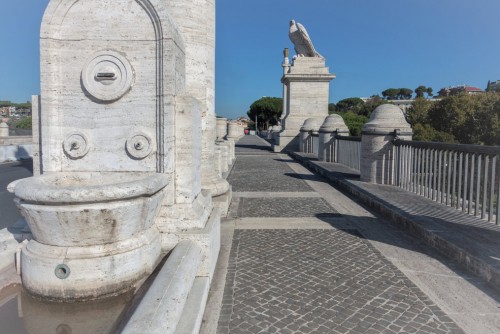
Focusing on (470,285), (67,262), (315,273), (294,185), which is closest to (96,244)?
(67,262)

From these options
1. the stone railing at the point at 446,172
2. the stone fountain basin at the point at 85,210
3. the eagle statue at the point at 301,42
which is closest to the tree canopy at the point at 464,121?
the eagle statue at the point at 301,42

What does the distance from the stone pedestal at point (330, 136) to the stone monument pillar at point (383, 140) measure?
5.16 m

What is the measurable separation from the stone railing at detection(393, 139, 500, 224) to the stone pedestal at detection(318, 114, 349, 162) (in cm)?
581

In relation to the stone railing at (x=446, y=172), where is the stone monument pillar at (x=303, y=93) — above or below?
above

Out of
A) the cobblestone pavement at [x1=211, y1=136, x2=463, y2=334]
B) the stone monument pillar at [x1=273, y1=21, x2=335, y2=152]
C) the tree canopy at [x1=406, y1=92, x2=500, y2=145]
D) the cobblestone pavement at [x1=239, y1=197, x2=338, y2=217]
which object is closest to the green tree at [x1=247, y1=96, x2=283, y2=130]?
the tree canopy at [x1=406, y1=92, x2=500, y2=145]

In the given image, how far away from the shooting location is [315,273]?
12.6 feet

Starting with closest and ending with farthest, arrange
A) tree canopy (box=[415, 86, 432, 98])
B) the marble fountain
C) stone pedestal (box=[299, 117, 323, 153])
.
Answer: the marble fountain
stone pedestal (box=[299, 117, 323, 153])
tree canopy (box=[415, 86, 432, 98])

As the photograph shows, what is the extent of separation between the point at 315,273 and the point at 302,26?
2269cm

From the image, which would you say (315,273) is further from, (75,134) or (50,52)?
(50,52)

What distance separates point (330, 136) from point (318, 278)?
435 inches

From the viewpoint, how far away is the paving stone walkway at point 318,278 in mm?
2869

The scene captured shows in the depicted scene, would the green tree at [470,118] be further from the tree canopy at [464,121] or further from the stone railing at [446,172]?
the stone railing at [446,172]

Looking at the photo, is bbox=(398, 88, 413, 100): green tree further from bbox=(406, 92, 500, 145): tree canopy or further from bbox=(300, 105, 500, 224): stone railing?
bbox=(300, 105, 500, 224): stone railing

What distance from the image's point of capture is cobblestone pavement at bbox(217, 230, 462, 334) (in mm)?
2832
